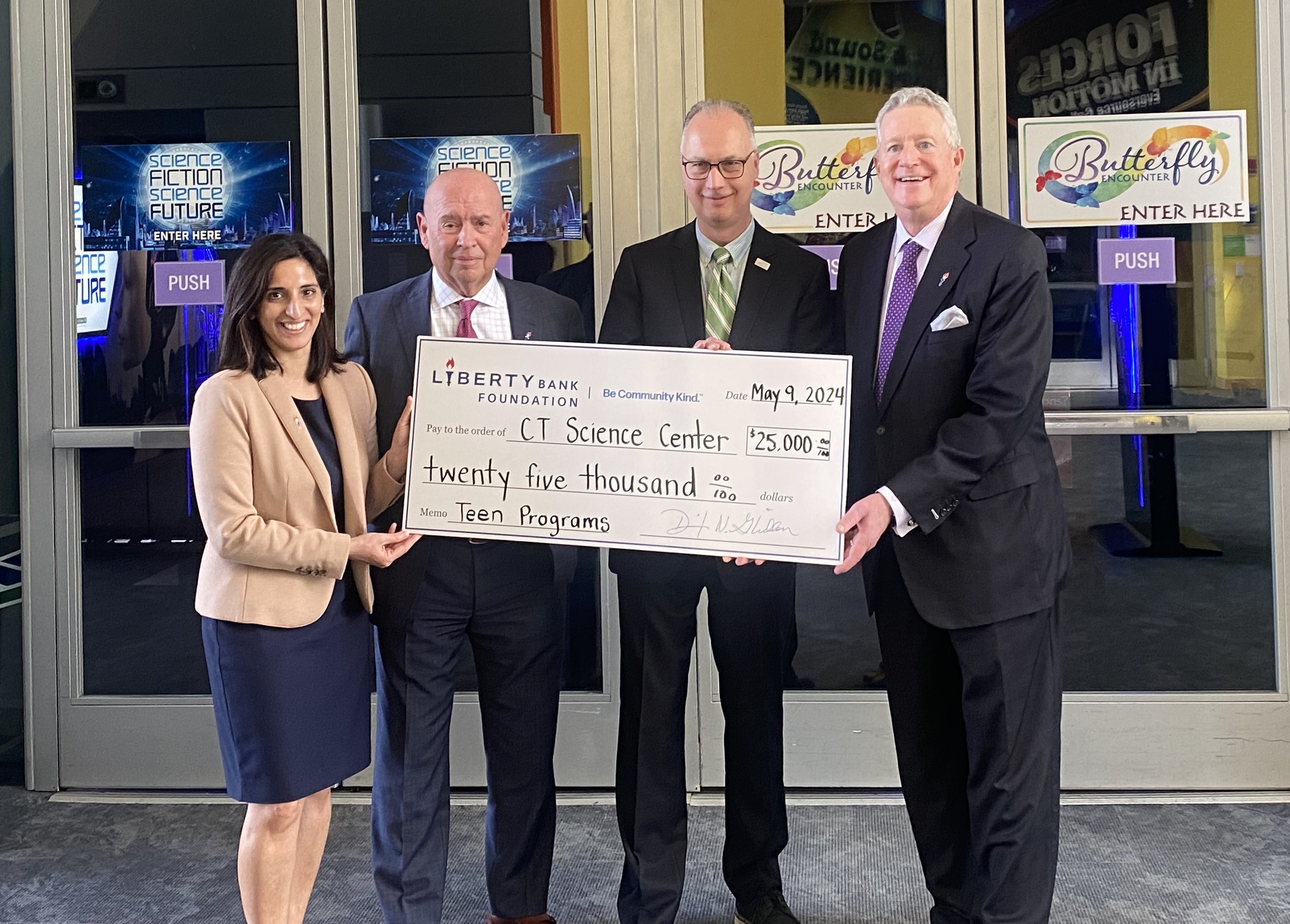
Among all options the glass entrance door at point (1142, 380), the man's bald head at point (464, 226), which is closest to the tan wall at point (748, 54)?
the glass entrance door at point (1142, 380)

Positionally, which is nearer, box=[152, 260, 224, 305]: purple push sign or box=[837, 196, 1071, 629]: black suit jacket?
box=[837, 196, 1071, 629]: black suit jacket

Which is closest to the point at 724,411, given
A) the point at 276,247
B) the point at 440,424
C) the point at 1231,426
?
the point at 440,424

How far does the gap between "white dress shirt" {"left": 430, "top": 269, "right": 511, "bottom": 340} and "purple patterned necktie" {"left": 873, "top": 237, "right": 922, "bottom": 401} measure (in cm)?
85

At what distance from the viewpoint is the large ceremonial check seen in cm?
259

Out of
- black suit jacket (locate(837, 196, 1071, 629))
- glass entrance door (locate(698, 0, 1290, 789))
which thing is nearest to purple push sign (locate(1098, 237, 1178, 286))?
glass entrance door (locate(698, 0, 1290, 789))

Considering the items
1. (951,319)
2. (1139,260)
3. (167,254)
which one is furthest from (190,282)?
(1139,260)

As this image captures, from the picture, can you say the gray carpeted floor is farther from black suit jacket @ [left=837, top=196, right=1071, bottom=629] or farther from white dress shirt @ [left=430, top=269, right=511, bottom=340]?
white dress shirt @ [left=430, top=269, right=511, bottom=340]

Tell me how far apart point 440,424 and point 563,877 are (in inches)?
54.2

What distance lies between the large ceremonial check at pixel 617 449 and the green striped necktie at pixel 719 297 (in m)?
0.22

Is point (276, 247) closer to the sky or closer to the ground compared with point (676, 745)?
closer to the sky

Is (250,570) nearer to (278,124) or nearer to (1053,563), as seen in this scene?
(1053,563)

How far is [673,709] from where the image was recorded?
A: 9.28 feet

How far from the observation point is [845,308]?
2.73m

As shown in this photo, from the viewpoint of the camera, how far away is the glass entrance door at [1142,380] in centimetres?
366
